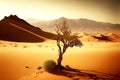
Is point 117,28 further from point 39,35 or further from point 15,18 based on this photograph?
point 15,18

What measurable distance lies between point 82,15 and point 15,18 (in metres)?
1.96

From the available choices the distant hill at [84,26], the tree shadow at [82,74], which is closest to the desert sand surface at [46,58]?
the tree shadow at [82,74]

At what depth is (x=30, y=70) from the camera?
8.04 metres

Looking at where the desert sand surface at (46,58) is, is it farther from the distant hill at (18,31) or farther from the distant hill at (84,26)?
the distant hill at (84,26)

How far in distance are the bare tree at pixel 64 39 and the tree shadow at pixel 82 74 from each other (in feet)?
0.70

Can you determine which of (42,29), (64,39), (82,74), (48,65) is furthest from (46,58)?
(82,74)

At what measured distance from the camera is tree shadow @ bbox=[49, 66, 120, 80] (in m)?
7.97

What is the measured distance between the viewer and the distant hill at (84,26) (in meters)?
8.59

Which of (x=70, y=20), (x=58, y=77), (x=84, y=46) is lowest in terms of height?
(x=58, y=77)

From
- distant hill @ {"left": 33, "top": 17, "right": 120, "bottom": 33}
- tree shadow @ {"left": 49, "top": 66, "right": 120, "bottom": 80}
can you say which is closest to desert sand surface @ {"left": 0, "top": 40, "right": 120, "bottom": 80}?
tree shadow @ {"left": 49, "top": 66, "right": 120, "bottom": 80}

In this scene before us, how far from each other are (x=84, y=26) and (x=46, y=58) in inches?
59.2

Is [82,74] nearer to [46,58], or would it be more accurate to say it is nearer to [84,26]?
[46,58]

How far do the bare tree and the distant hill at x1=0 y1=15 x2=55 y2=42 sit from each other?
11.5 inches

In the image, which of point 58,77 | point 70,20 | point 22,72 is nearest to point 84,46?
point 70,20
